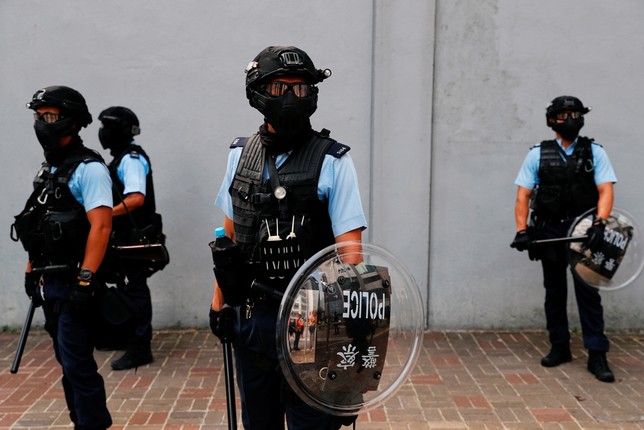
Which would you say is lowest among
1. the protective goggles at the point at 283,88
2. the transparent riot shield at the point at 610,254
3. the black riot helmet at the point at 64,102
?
the transparent riot shield at the point at 610,254

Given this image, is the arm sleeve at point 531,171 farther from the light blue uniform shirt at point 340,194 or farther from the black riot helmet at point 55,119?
the black riot helmet at point 55,119

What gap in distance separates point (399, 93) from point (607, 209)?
2070 mm

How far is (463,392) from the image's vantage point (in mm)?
5215

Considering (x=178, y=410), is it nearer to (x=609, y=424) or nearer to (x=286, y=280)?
(x=286, y=280)

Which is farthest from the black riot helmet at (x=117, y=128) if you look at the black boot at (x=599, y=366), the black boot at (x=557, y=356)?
the black boot at (x=599, y=366)

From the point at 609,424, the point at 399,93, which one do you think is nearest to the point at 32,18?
the point at 399,93

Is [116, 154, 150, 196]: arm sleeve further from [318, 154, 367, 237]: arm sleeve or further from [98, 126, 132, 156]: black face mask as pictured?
[318, 154, 367, 237]: arm sleeve

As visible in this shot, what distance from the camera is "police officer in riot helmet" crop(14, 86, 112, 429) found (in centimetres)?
390

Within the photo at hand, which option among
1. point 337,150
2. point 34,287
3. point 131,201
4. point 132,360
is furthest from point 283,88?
point 132,360

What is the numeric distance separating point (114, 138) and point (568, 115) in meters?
3.49

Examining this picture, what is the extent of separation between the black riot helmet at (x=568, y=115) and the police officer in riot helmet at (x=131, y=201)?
317 centimetres

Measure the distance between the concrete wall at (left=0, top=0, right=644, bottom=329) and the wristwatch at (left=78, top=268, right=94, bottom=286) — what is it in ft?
9.21

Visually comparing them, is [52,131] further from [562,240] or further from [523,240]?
[562,240]

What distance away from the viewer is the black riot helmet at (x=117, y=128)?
5.75 m
